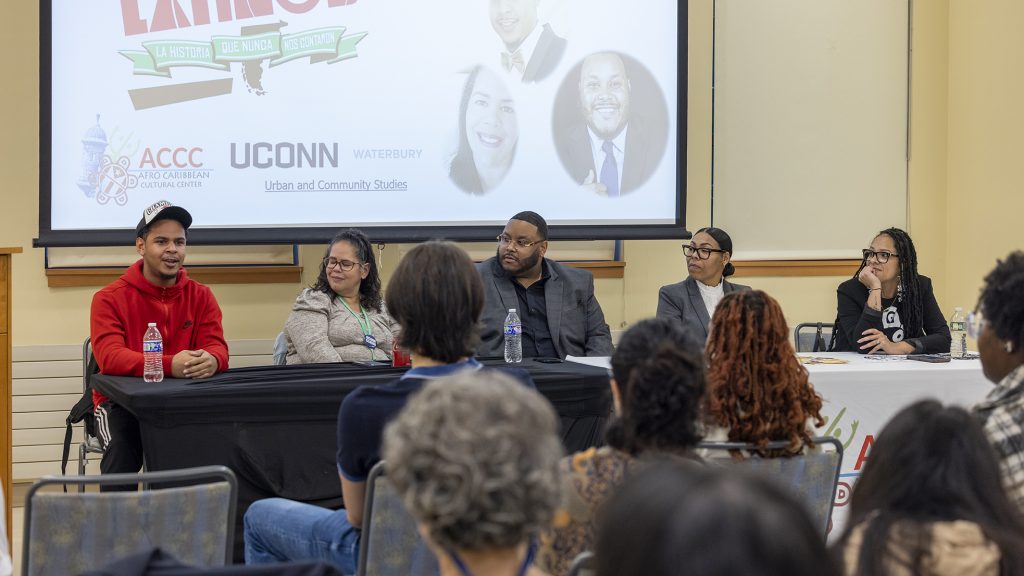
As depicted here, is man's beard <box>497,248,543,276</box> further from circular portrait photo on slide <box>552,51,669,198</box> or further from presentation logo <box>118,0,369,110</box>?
presentation logo <box>118,0,369,110</box>

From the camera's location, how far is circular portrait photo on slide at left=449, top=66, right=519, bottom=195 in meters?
4.62

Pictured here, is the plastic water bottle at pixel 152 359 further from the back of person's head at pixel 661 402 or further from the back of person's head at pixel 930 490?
the back of person's head at pixel 930 490

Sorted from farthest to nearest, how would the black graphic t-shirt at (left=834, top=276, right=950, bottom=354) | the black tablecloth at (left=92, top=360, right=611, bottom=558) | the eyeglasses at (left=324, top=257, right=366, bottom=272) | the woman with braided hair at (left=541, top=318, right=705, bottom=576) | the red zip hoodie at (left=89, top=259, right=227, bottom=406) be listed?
the black graphic t-shirt at (left=834, top=276, right=950, bottom=354), the eyeglasses at (left=324, top=257, right=366, bottom=272), the red zip hoodie at (left=89, top=259, right=227, bottom=406), the black tablecloth at (left=92, top=360, right=611, bottom=558), the woman with braided hair at (left=541, top=318, right=705, bottom=576)

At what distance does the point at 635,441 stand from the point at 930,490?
1.77ft

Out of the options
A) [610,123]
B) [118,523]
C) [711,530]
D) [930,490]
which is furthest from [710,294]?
[711,530]

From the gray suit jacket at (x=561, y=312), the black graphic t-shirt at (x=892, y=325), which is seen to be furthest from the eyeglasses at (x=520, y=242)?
the black graphic t-shirt at (x=892, y=325)

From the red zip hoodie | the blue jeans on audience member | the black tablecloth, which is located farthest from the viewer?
the red zip hoodie

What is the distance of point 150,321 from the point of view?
335 centimetres

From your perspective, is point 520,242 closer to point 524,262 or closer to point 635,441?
point 524,262

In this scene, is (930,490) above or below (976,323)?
below

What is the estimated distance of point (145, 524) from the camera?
180 centimetres

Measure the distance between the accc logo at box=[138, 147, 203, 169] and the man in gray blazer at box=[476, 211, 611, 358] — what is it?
1.41 meters

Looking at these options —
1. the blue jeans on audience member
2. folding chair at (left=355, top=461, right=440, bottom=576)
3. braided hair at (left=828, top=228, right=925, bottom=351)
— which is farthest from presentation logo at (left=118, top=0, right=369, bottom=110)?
folding chair at (left=355, top=461, right=440, bottom=576)

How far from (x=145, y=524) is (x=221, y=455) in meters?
1.09
